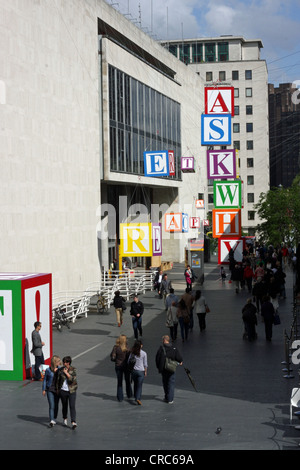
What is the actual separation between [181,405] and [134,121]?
111 feet

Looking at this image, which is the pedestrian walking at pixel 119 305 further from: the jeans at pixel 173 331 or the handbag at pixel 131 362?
the handbag at pixel 131 362

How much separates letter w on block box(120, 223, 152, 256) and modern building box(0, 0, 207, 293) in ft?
8.28

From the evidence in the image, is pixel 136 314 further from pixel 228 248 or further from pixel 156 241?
pixel 156 241

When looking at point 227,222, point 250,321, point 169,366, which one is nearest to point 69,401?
point 169,366

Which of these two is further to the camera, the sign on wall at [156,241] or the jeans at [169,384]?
the sign on wall at [156,241]

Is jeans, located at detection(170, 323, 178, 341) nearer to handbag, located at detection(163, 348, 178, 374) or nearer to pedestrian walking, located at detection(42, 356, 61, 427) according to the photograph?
handbag, located at detection(163, 348, 178, 374)

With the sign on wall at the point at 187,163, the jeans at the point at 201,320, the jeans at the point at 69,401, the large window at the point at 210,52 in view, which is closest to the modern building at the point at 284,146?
the large window at the point at 210,52

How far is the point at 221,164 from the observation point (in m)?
24.3

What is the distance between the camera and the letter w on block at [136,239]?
113 feet

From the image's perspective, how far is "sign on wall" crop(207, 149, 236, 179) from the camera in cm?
2431

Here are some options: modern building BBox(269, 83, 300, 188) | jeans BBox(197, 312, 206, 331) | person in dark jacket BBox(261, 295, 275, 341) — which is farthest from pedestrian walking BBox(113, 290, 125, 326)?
modern building BBox(269, 83, 300, 188)

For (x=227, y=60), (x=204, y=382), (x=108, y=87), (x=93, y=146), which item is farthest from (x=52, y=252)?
(x=227, y=60)

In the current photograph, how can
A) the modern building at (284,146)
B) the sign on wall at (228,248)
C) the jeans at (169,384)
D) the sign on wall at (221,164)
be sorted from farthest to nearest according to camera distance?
the modern building at (284,146), the sign on wall at (221,164), the sign on wall at (228,248), the jeans at (169,384)

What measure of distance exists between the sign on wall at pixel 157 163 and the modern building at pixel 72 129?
227 centimetres
